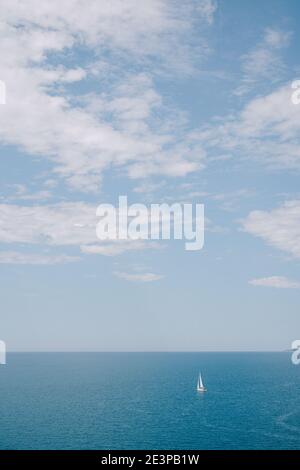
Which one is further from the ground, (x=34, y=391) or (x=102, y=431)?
(x=34, y=391)

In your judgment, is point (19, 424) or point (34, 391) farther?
point (34, 391)

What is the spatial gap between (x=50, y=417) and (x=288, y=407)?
261ft

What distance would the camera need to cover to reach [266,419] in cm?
11269

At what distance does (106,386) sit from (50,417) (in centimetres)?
8155

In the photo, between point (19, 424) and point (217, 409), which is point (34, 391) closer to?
point (19, 424)

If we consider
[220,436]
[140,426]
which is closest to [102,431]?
[140,426]

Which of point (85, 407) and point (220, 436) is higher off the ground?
point (85, 407)
